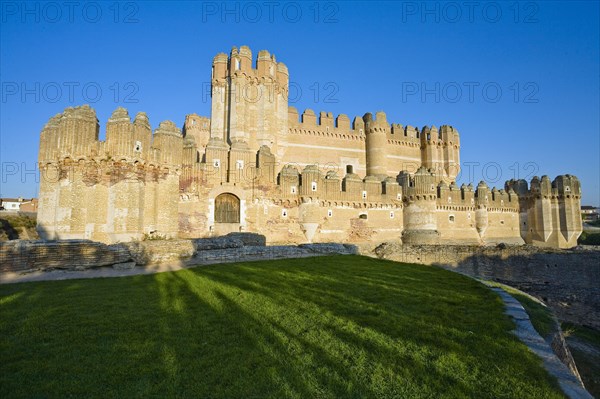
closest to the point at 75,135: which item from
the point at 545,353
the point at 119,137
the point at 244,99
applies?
the point at 119,137

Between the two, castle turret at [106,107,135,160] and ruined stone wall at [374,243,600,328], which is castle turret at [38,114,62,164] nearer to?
castle turret at [106,107,135,160]

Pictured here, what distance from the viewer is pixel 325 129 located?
4141 cm

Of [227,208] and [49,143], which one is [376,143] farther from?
[49,143]

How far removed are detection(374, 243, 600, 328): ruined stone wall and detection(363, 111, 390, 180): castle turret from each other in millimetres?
19422

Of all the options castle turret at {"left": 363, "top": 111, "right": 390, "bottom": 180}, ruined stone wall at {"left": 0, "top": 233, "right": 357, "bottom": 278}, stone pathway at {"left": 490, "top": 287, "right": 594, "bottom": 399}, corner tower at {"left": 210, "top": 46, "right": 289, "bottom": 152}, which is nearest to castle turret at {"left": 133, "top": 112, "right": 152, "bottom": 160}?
A: ruined stone wall at {"left": 0, "top": 233, "right": 357, "bottom": 278}

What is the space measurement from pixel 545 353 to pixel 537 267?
2082cm

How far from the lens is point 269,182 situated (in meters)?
26.8

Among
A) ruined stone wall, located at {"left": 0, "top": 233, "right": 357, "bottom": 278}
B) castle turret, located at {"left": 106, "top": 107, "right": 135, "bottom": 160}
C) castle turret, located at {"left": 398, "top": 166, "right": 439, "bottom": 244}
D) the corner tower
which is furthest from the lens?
the corner tower

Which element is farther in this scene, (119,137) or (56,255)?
(119,137)

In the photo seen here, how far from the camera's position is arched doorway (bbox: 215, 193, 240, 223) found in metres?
24.9

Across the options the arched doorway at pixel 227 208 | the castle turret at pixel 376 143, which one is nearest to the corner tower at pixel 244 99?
the arched doorway at pixel 227 208

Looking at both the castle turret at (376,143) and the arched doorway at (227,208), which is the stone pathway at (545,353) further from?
the castle turret at (376,143)

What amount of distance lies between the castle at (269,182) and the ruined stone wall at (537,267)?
7830 mm

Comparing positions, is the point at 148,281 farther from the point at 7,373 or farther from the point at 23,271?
the point at 7,373
